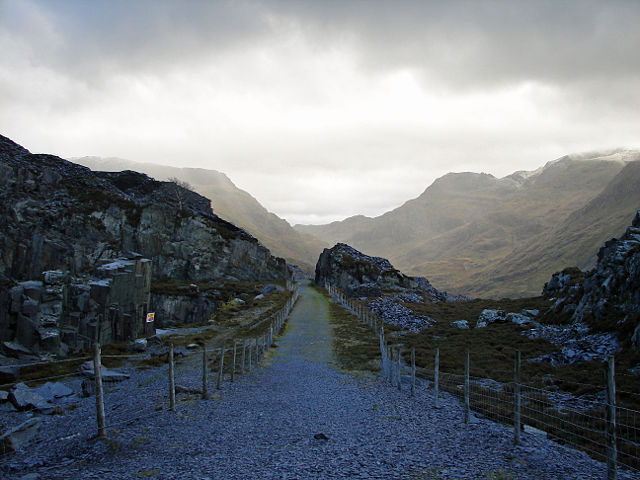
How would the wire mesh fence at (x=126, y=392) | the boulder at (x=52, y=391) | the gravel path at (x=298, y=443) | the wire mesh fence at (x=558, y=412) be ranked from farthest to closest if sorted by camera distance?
the boulder at (x=52, y=391) → the wire mesh fence at (x=126, y=392) → the gravel path at (x=298, y=443) → the wire mesh fence at (x=558, y=412)

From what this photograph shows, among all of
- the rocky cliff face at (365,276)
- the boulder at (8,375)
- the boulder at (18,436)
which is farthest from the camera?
the rocky cliff face at (365,276)

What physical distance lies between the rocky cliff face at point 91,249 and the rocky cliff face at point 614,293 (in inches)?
1580

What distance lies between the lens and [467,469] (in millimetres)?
8742

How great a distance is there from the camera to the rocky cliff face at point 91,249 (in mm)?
36125

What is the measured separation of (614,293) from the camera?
26.6 m

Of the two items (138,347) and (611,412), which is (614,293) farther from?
(138,347)

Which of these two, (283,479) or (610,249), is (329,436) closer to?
(283,479)

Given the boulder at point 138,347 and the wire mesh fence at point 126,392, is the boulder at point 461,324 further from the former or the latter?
the boulder at point 138,347

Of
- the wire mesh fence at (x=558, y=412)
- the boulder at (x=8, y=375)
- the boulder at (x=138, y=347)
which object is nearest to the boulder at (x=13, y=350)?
the boulder at (x=138, y=347)

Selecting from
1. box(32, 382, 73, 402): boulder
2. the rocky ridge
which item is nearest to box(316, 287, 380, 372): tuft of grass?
the rocky ridge

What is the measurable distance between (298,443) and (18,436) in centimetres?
719

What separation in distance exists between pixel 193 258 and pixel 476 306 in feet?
157

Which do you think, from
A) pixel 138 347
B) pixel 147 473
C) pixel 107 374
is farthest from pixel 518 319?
pixel 147 473

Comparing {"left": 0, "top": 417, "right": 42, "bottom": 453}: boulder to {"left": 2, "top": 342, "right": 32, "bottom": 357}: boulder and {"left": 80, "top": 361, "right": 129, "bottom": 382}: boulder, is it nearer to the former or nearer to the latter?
{"left": 80, "top": 361, "right": 129, "bottom": 382}: boulder
